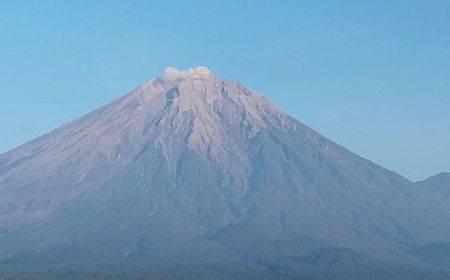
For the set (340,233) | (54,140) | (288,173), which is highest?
(54,140)

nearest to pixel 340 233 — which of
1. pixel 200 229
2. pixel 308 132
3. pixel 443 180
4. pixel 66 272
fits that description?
pixel 200 229

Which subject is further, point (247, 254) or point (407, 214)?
point (407, 214)

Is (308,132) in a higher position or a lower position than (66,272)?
higher

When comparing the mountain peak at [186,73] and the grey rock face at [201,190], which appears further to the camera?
the mountain peak at [186,73]

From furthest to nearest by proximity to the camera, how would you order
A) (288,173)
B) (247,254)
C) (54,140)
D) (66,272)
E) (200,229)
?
(54,140) < (288,173) < (200,229) < (247,254) < (66,272)

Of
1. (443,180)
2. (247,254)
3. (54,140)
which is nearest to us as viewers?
(247,254)

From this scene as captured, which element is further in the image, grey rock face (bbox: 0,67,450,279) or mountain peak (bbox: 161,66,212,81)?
mountain peak (bbox: 161,66,212,81)

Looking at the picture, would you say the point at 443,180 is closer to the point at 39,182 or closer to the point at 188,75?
the point at 188,75
